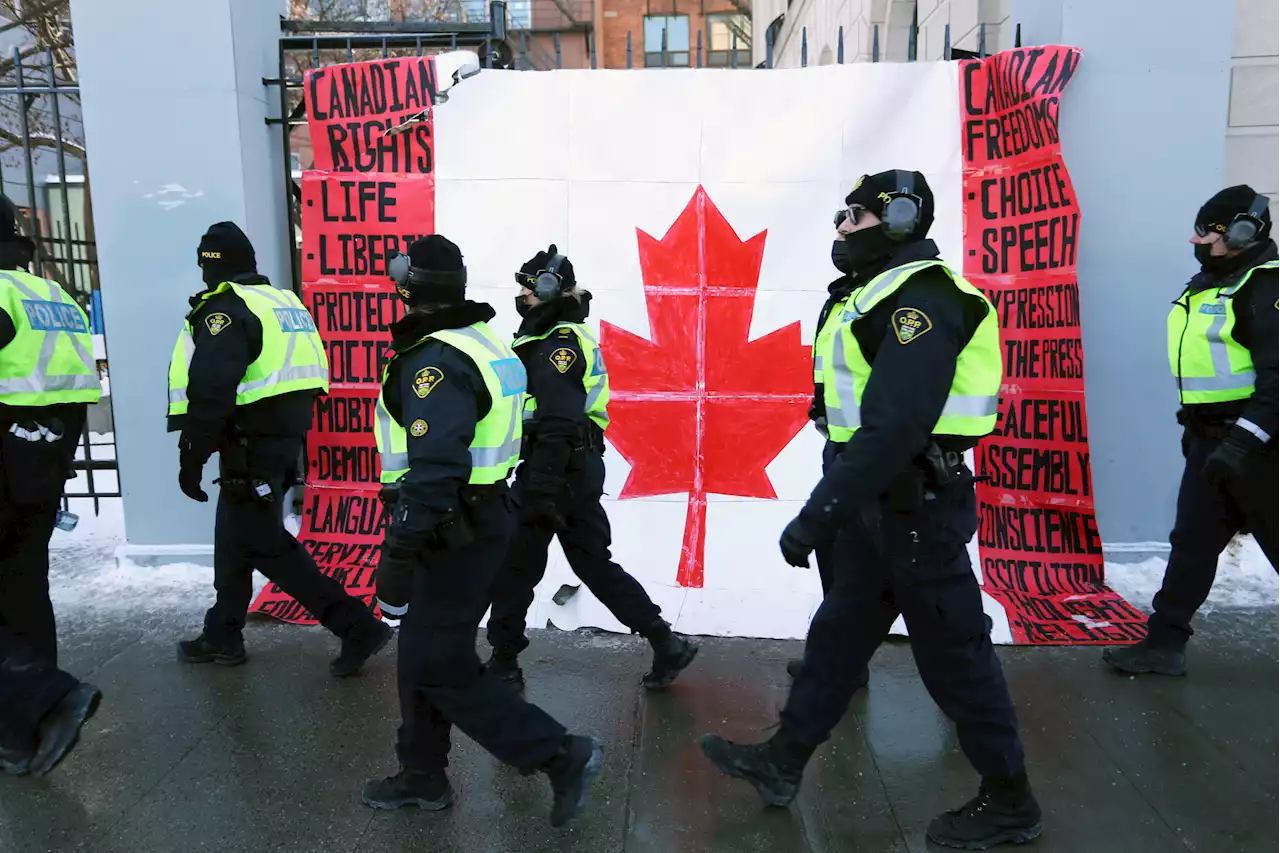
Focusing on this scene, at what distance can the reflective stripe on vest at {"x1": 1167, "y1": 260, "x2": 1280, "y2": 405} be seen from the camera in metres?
3.51

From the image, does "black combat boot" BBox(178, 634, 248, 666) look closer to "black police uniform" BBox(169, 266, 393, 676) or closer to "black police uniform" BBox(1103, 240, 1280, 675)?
"black police uniform" BBox(169, 266, 393, 676)

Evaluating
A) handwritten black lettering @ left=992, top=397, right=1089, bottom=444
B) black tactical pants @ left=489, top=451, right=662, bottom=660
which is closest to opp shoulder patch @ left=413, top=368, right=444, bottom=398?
black tactical pants @ left=489, top=451, right=662, bottom=660

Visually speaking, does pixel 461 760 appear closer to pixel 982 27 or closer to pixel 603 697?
pixel 603 697

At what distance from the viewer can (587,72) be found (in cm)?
490

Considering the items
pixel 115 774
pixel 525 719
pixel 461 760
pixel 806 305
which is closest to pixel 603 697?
pixel 461 760

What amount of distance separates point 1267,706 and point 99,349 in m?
7.30

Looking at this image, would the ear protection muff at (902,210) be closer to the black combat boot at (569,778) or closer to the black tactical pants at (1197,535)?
the black combat boot at (569,778)

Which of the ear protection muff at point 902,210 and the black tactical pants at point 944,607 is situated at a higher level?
the ear protection muff at point 902,210

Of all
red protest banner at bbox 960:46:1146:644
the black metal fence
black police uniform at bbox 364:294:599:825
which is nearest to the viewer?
black police uniform at bbox 364:294:599:825

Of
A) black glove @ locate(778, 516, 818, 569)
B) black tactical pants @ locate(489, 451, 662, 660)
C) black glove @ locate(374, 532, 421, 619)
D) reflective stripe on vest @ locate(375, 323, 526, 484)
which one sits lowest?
black tactical pants @ locate(489, 451, 662, 660)

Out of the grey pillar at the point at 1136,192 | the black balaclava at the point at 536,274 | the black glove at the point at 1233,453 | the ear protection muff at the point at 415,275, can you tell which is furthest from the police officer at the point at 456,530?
the grey pillar at the point at 1136,192

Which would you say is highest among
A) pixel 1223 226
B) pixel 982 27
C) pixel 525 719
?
pixel 982 27

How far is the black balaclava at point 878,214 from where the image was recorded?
2.56 m

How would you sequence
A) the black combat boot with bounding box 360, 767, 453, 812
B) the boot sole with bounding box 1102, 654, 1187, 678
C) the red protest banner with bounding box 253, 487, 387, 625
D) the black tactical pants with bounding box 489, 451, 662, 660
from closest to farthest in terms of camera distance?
the black combat boot with bounding box 360, 767, 453, 812
the black tactical pants with bounding box 489, 451, 662, 660
the boot sole with bounding box 1102, 654, 1187, 678
the red protest banner with bounding box 253, 487, 387, 625
